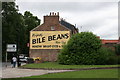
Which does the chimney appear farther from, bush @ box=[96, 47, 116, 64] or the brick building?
bush @ box=[96, 47, 116, 64]

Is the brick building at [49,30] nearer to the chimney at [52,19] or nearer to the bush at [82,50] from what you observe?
the chimney at [52,19]

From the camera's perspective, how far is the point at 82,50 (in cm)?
4066

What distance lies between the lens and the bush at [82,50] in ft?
131

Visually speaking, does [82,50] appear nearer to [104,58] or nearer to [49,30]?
[104,58]

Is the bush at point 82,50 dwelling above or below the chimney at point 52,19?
below

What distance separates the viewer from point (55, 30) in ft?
179

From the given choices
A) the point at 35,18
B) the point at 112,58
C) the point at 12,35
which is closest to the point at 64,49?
the point at 112,58

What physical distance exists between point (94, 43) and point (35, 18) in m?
56.1

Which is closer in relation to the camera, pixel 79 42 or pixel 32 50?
pixel 79 42

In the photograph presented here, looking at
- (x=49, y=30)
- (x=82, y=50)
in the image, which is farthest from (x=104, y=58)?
(x=49, y=30)

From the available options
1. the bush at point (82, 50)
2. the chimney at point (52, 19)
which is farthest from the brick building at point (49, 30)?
the bush at point (82, 50)

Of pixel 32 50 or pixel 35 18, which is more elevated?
pixel 35 18

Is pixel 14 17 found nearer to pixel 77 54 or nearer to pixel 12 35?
pixel 12 35

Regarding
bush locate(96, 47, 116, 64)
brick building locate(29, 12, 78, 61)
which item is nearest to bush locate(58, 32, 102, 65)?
bush locate(96, 47, 116, 64)
